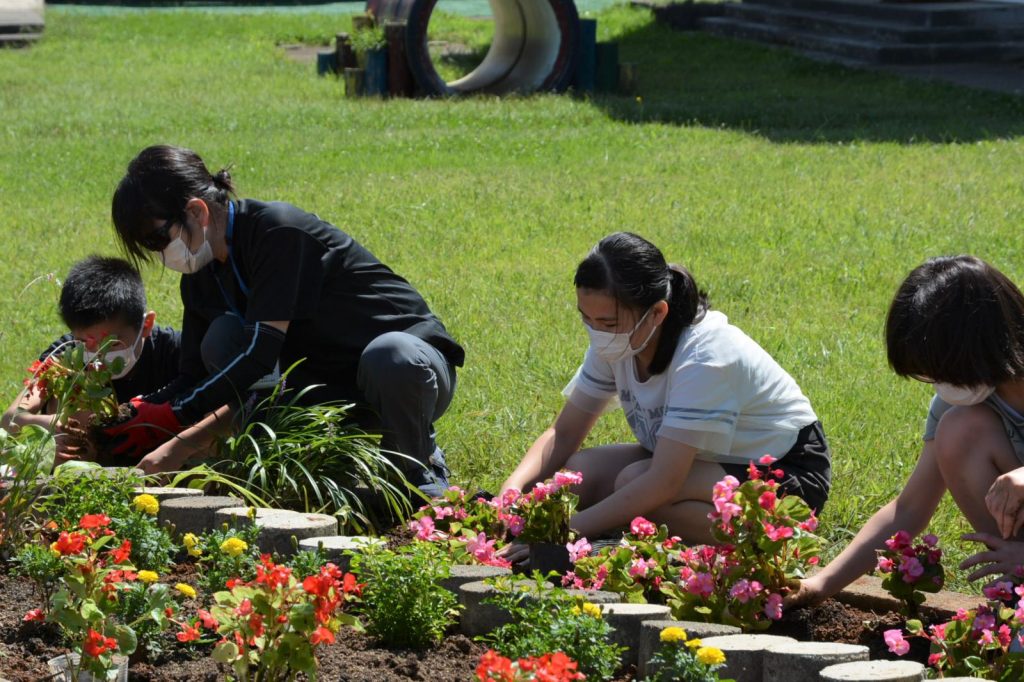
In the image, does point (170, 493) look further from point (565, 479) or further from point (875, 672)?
point (875, 672)

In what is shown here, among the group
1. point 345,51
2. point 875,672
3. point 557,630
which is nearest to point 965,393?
point 875,672

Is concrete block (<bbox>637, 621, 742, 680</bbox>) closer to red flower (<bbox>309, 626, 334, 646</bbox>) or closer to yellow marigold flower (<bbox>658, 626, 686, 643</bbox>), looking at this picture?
yellow marigold flower (<bbox>658, 626, 686, 643</bbox>)

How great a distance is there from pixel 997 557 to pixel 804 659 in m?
0.64

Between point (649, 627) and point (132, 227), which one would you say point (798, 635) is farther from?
point (132, 227)

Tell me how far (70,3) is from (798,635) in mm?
22036

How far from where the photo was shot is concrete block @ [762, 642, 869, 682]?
2.65m

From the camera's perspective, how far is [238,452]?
13.4 feet

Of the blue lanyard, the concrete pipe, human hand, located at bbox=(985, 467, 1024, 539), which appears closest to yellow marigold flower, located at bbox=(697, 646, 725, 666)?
human hand, located at bbox=(985, 467, 1024, 539)

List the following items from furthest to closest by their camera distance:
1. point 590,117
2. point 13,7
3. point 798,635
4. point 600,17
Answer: point 600,17, point 13,7, point 590,117, point 798,635

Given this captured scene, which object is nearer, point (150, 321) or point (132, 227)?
point (132, 227)

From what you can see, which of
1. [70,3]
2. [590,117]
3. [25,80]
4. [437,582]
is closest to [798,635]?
[437,582]

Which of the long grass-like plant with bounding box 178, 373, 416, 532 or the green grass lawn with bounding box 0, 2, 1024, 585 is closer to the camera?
the long grass-like plant with bounding box 178, 373, 416, 532

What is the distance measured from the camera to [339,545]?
3.39 meters

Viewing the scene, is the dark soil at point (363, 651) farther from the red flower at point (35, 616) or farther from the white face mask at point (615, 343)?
the white face mask at point (615, 343)
